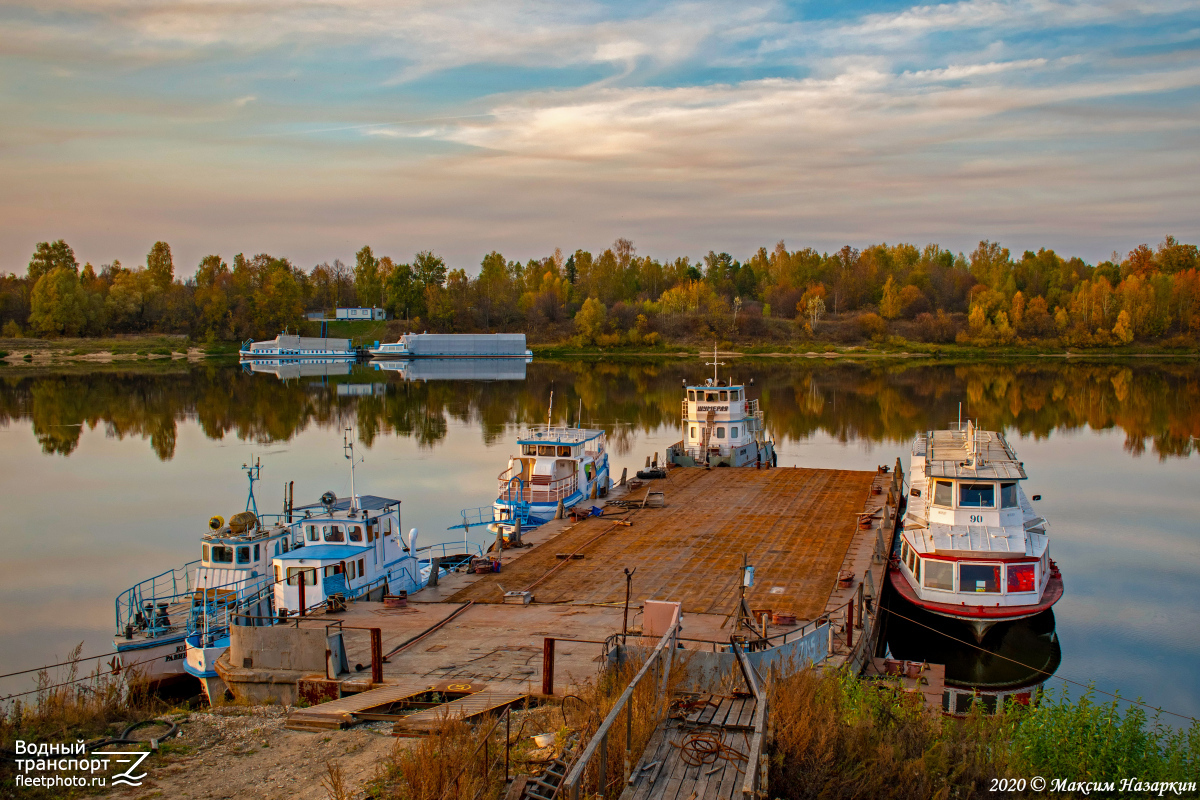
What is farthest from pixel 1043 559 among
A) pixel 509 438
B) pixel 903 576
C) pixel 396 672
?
pixel 509 438

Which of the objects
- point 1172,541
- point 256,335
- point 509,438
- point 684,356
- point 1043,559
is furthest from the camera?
point 256,335

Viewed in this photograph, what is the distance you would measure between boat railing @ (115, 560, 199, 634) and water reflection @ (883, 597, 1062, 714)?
16.6m

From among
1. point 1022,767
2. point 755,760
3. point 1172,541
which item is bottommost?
point 1172,541

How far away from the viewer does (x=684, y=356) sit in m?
147

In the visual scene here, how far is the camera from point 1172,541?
3083cm

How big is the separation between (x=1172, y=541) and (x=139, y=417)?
63322 millimetres

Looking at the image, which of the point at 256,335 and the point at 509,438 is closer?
the point at 509,438

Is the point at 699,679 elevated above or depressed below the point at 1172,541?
above

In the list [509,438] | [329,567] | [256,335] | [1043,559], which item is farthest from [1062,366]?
[256,335]

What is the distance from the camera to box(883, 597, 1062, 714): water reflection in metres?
19.8

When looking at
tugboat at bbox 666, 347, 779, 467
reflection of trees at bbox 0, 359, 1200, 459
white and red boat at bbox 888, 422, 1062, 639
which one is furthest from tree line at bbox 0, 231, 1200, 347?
white and red boat at bbox 888, 422, 1062, 639

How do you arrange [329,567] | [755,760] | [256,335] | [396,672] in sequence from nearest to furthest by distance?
[755,760], [396,672], [329,567], [256,335]

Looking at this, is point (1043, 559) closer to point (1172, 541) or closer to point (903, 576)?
point (903, 576)

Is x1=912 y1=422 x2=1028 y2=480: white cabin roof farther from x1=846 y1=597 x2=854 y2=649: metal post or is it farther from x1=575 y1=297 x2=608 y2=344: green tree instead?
x1=575 y1=297 x2=608 y2=344: green tree
